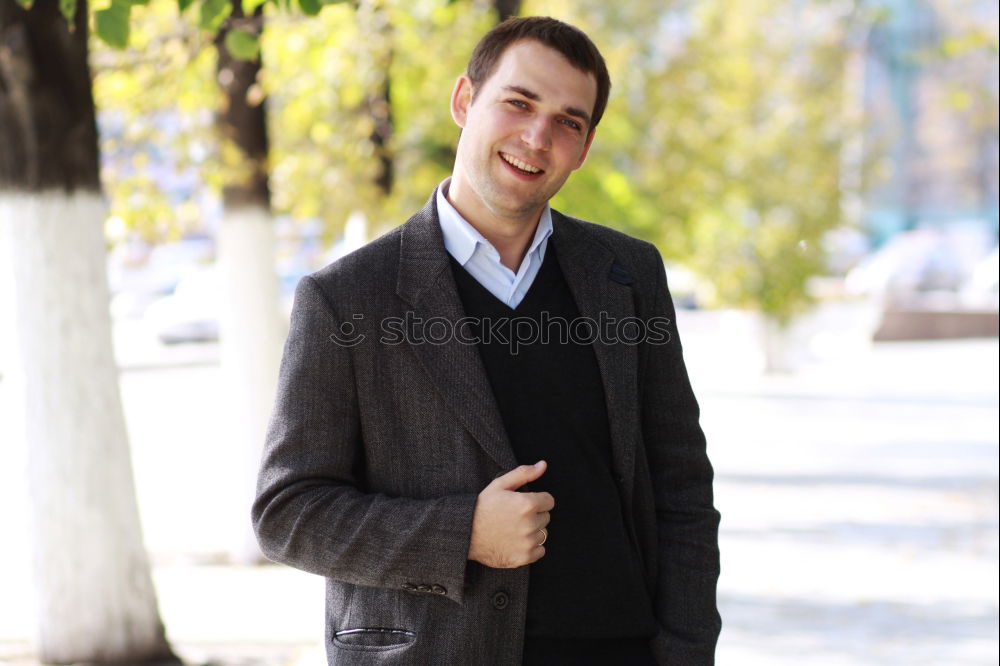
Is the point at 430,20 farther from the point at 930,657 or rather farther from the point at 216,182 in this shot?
the point at 930,657

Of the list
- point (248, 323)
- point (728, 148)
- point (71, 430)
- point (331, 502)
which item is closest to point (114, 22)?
point (331, 502)

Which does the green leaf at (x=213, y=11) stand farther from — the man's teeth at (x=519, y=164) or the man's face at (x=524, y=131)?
the man's teeth at (x=519, y=164)

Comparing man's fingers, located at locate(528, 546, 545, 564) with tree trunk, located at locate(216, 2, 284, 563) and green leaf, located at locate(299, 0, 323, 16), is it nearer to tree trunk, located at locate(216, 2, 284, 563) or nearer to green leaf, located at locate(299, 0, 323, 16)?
green leaf, located at locate(299, 0, 323, 16)

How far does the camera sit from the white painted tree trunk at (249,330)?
346 inches

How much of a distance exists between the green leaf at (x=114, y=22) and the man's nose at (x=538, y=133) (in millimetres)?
2093

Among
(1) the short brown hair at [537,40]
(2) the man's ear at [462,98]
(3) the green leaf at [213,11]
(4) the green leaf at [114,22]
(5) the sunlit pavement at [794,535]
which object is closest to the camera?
(1) the short brown hair at [537,40]

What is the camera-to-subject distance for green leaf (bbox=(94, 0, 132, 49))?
3.99 m

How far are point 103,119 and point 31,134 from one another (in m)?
3.87

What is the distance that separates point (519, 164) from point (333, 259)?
5109 millimetres

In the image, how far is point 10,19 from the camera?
552 cm

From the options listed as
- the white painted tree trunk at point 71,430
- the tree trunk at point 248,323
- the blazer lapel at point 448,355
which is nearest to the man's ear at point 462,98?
the blazer lapel at point 448,355

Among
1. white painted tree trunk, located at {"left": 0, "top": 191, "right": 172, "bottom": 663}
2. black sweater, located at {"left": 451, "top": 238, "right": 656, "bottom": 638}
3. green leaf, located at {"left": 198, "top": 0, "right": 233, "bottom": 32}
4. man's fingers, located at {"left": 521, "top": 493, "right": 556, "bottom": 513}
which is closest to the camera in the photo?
man's fingers, located at {"left": 521, "top": 493, "right": 556, "bottom": 513}

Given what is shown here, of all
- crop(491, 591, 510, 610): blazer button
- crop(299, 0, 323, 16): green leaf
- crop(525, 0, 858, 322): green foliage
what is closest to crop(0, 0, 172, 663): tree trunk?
crop(299, 0, 323, 16): green leaf

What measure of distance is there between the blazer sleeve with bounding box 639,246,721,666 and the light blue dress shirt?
293mm
